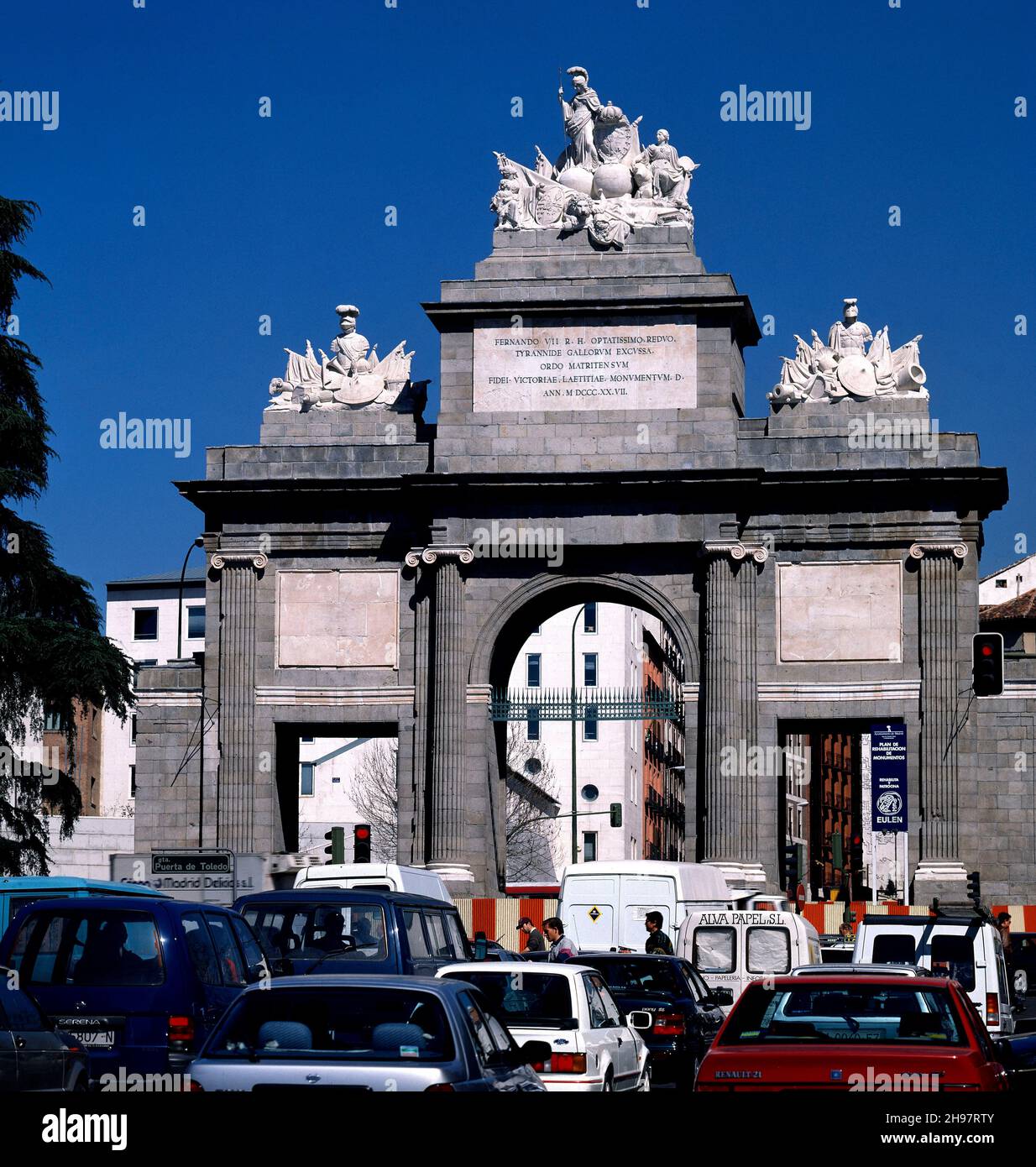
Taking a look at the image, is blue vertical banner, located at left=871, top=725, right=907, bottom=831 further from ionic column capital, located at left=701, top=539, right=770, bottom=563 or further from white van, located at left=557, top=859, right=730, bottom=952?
white van, located at left=557, top=859, right=730, bottom=952

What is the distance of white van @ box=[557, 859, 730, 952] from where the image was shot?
3931 centimetres

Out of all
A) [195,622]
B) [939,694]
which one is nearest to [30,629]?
[939,694]

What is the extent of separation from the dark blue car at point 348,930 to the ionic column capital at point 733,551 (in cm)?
2705

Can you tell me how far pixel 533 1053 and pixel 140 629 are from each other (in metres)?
102

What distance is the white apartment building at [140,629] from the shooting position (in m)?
110

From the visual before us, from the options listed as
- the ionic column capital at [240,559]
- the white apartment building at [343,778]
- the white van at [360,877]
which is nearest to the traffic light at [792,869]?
the ionic column capital at [240,559]

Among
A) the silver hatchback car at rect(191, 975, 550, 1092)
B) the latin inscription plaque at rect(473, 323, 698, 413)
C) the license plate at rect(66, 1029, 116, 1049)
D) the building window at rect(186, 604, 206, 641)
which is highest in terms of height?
the latin inscription plaque at rect(473, 323, 698, 413)

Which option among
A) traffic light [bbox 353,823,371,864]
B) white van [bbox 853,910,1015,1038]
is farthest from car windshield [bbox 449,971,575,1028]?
traffic light [bbox 353,823,371,864]

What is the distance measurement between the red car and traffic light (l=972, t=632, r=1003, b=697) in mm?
20829

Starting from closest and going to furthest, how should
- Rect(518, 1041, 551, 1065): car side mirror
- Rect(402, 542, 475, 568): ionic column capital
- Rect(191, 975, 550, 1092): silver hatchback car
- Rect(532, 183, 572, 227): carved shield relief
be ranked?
Rect(191, 975, 550, 1092): silver hatchback car, Rect(518, 1041, 551, 1065): car side mirror, Rect(402, 542, 475, 568): ionic column capital, Rect(532, 183, 572, 227): carved shield relief

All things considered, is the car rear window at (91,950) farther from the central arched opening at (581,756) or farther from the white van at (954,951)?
the central arched opening at (581,756)

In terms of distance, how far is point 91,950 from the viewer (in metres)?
20.5

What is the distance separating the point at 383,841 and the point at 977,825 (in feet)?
188
